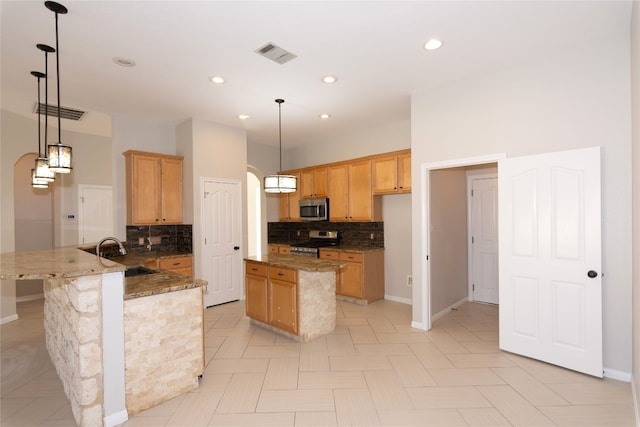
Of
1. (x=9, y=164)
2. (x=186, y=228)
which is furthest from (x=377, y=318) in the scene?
(x=9, y=164)

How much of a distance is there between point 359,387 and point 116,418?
185cm

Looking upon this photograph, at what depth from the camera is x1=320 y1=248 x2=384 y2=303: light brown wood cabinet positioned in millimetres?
5238

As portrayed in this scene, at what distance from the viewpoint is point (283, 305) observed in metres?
3.79

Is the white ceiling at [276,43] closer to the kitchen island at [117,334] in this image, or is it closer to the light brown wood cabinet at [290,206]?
the kitchen island at [117,334]

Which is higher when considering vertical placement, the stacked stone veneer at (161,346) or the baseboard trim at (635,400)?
the stacked stone veneer at (161,346)

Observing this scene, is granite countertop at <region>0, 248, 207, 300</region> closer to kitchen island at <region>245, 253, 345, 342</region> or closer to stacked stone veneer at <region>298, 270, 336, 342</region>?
kitchen island at <region>245, 253, 345, 342</region>

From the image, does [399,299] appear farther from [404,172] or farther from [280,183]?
[280,183]

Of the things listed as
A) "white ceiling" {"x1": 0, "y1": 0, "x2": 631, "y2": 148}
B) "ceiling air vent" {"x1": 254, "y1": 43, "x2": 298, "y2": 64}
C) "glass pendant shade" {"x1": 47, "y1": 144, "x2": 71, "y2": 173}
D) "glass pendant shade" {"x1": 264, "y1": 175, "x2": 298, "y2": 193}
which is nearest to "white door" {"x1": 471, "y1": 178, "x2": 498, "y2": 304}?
"white ceiling" {"x1": 0, "y1": 0, "x2": 631, "y2": 148}

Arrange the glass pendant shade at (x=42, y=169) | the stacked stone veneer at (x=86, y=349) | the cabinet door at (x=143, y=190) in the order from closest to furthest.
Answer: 1. the stacked stone veneer at (x=86, y=349)
2. the glass pendant shade at (x=42, y=169)
3. the cabinet door at (x=143, y=190)

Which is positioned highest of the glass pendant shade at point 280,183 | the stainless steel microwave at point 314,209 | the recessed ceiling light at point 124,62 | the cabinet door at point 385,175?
the recessed ceiling light at point 124,62

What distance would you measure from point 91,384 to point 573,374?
3.95 metres

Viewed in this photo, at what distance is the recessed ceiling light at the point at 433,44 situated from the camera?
9.38ft

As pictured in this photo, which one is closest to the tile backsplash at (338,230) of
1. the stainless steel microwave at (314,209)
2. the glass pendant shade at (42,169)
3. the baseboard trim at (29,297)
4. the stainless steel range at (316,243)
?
the stainless steel range at (316,243)

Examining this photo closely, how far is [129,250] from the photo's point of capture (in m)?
4.88
